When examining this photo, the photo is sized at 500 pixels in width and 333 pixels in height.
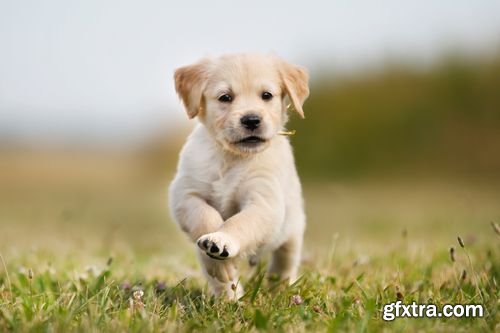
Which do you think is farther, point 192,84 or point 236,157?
point 192,84

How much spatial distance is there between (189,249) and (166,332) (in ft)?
12.5

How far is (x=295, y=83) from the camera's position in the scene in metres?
4.01

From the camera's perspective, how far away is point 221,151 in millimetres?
3840

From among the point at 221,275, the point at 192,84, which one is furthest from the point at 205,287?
the point at 192,84

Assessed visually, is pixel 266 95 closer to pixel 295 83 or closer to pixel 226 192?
pixel 295 83

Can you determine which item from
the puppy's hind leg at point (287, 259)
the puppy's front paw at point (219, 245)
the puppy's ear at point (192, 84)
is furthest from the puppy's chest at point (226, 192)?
the puppy's hind leg at point (287, 259)

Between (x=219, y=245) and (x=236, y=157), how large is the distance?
33.1 inches

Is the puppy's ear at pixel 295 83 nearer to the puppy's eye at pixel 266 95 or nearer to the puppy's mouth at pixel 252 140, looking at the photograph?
the puppy's eye at pixel 266 95

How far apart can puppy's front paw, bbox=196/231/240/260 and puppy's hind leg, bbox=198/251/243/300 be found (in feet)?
1.00

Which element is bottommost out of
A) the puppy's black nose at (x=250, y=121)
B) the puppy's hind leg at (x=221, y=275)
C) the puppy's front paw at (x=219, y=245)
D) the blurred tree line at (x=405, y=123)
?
the blurred tree line at (x=405, y=123)

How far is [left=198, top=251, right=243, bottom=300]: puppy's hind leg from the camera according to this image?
3.55 m

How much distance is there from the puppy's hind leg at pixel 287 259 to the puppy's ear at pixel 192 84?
40.3 inches

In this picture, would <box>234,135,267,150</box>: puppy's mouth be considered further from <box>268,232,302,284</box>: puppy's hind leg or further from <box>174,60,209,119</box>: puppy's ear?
<box>268,232,302,284</box>: puppy's hind leg

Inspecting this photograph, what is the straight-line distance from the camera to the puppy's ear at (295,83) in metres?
3.94
